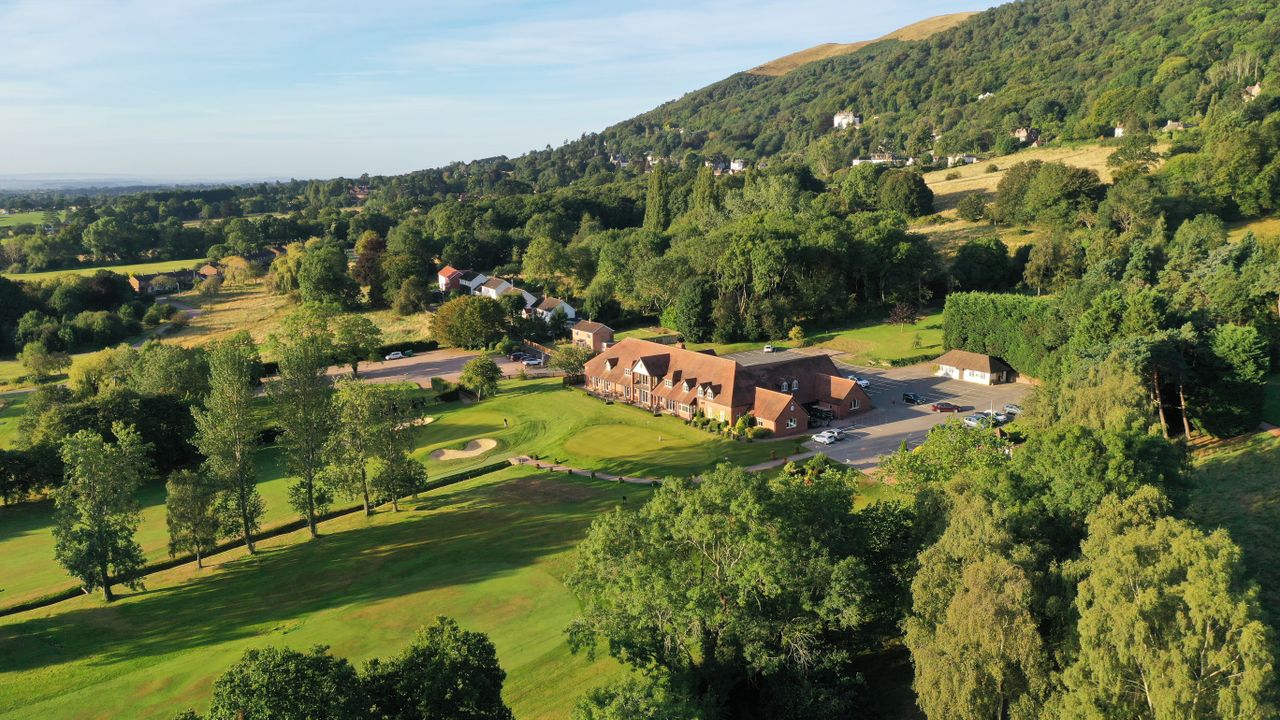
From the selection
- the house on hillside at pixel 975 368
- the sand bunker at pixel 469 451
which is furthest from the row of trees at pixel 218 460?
the house on hillside at pixel 975 368

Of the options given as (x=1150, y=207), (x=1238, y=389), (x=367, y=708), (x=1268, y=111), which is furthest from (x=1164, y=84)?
(x=367, y=708)

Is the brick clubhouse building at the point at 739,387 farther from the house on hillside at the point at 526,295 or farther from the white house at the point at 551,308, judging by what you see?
the house on hillside at the point at 526,295

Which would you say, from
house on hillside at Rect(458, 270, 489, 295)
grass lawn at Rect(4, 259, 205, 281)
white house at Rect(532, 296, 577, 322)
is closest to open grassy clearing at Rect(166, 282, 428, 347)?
house on hillside at Rect(458, 270, 489, 295)

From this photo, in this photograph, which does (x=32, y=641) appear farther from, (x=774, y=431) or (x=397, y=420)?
(x=774, y=431)

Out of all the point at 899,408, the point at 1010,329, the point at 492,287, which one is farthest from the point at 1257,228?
the point at 492,287

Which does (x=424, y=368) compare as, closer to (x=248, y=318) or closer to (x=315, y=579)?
(x=248, y=318)

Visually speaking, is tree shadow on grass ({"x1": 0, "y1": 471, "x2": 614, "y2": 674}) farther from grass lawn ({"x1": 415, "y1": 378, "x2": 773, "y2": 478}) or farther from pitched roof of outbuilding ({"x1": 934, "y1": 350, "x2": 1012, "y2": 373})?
pitched roof of outbuilding ({"x1": 934, "y1": 350, "x2": 1012, "y2": 373})
